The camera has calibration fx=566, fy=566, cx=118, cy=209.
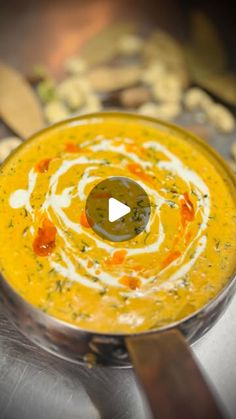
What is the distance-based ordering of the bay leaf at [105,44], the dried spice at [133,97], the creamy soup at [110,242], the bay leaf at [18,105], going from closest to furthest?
the creamy soup at [110,242]
the bay leaf at [18,105]
the dried spice at [133,97]
the bay leaf at [105,44]

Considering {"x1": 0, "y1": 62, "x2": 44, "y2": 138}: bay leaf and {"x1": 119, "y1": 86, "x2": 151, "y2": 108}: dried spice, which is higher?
{"x1": 119, "y1": 86, "x2": 151, "y2": 108}: dried spice

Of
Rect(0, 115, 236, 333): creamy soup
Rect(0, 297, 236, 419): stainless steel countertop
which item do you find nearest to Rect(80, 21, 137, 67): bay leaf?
Rect(0, 115, 236, 333): creamy soup

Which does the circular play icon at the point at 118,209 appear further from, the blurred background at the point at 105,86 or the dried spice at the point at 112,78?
the dried spice at the point at 112,78

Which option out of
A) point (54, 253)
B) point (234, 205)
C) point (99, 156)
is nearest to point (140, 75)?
point (99, 156)

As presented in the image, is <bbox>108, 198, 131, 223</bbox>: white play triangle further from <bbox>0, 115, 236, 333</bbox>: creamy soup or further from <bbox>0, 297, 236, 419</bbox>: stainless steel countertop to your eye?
<bbox>0, 297, 236, 419</bbox>: stainless steel countertop

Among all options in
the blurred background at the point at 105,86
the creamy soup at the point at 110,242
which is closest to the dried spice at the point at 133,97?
the blurred background at the point at 105,86

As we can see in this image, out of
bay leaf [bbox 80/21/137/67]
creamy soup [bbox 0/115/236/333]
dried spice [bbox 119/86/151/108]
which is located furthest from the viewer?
bay leaf [bbox 80/21/137/67]
